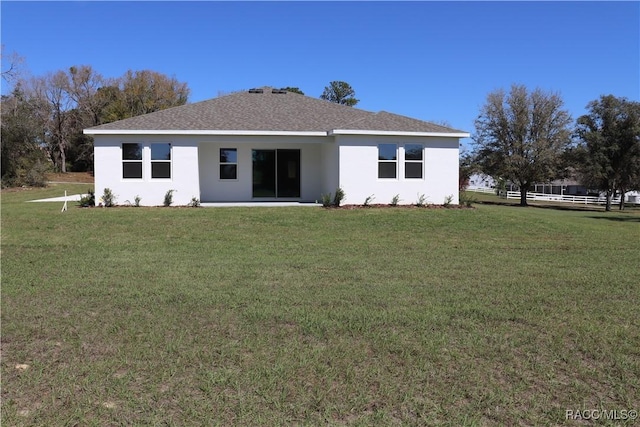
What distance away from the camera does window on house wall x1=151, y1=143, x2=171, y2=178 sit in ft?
56.5

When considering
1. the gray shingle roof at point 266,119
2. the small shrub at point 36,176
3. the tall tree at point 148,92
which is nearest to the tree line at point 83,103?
the tall tree at point 148,92

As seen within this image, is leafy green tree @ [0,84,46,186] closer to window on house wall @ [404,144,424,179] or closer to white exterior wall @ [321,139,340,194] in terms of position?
white exterior wall @ [321,139,340,194]

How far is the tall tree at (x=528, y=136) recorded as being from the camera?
40.1 m

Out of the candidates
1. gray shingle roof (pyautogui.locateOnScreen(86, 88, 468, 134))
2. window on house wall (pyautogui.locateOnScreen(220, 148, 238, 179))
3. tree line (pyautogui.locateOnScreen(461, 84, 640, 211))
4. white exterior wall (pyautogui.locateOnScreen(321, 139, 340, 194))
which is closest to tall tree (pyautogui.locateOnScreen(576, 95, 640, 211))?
tree line (pyautogui.locateOnScreen(461, 84, 640, 211))

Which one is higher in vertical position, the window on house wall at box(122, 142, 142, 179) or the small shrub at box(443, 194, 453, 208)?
the window on house wall at box(122, 142, 142, 179)

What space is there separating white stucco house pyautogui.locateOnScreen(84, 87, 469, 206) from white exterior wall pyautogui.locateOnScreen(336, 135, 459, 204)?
4 cm

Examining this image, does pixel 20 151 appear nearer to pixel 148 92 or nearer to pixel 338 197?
pixel 148 92

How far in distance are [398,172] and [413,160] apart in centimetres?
76

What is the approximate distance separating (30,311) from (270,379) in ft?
10.5

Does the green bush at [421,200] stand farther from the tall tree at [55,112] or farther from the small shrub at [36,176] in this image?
the tall tree at [55,112]

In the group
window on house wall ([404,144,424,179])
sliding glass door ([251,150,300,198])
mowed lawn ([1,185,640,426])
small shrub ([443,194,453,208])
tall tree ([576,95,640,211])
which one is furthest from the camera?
tall tree ([576,95,640,211])

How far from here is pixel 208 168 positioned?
62.0ft

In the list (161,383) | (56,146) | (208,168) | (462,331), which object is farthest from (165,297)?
(56,146)

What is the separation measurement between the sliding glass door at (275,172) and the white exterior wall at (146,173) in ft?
9.01
